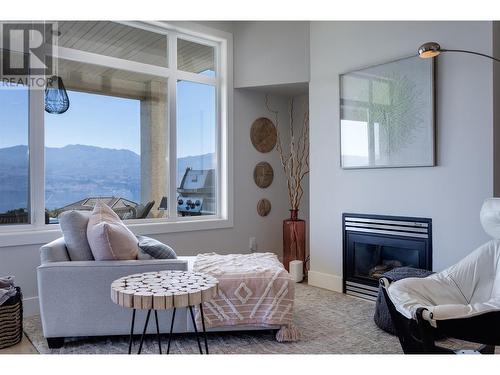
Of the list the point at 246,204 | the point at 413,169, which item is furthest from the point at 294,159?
the point at 413,169

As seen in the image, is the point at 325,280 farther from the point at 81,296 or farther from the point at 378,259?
the point at 81,296

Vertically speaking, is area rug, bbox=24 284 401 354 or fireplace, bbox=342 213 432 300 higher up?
fireplace, bbox=342 213 432 300

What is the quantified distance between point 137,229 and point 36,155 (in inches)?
46.7

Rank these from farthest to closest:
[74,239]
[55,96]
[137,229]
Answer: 1. [137,229]
2. [55,96]
3. [74,239]

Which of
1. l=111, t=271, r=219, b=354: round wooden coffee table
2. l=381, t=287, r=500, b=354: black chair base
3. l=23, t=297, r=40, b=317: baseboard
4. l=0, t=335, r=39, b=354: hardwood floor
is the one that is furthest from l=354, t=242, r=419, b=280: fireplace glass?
l=23, t=297, r=40, b=317: baseboard

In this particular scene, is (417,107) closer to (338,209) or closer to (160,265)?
(338,209)

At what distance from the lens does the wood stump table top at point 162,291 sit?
192 centimetres

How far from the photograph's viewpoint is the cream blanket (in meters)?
2.78

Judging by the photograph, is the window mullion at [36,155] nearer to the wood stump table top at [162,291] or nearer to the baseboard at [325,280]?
the wood stump table top at [162,291]

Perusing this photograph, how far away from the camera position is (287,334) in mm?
2832

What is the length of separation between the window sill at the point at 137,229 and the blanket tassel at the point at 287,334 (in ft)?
6.48

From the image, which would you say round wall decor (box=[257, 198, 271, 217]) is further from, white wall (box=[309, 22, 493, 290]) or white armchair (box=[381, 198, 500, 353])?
white armchair (box=[381, 198, 500, 353])

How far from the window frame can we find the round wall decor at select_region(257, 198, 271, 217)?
1.45 ft
